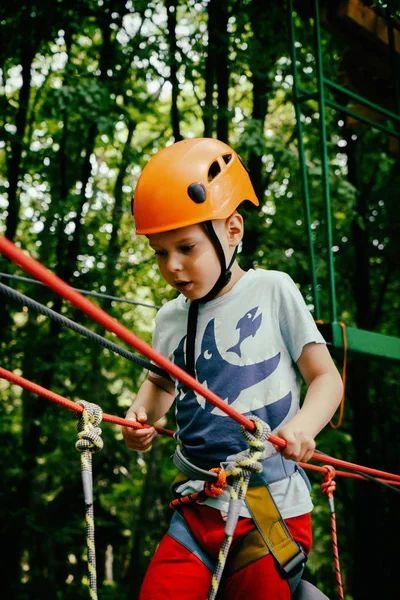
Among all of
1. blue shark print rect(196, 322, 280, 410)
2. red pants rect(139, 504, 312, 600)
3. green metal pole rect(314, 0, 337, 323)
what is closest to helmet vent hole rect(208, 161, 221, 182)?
blue shark print rect(196, 322, 280, 410)

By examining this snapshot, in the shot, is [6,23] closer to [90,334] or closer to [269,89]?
[269,89]

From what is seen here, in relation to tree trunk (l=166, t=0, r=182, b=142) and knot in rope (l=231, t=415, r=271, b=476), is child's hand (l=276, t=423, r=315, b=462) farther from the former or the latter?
tree trunk (l=166, t=0, r=182, b=142)

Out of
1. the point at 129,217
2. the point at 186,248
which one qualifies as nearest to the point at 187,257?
the point at 186,248

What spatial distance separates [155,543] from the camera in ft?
29.7

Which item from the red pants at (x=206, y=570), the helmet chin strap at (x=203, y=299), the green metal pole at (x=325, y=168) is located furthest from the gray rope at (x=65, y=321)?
the green metal pole at (x=325, y=168)

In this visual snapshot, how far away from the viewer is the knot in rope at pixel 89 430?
143 cm

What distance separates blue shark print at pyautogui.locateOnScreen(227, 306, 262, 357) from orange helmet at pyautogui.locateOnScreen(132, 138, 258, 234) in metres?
0.28

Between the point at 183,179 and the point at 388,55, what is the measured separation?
2802 mm

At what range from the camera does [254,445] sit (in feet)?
4.58

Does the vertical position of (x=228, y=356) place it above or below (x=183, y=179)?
below

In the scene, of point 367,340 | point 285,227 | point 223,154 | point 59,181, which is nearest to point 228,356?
point 223,154

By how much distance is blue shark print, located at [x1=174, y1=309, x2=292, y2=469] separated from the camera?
1.65m

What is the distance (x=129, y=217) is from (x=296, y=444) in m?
7.63

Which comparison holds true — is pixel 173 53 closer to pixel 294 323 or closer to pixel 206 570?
pixel 294 323
